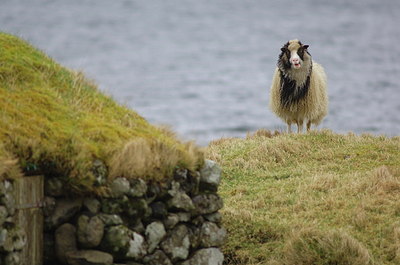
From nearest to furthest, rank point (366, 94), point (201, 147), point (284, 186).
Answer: point (201, 147) → point (284, 186) → point (366, 94)

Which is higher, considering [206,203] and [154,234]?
[206,203]

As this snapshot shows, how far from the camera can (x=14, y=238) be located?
1137cm

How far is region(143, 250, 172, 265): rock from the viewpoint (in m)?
12.4

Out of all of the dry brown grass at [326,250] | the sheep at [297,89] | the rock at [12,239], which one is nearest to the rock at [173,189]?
the rock at [12,239]

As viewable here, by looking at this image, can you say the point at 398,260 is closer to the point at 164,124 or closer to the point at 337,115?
the point at 164,124

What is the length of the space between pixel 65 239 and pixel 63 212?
35 centimetres

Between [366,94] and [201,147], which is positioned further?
[366,94]

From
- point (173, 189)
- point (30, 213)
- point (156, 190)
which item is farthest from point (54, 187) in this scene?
point (173, 189)

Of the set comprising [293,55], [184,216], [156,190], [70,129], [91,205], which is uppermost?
[293,55]

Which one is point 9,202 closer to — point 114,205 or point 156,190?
point 114,205

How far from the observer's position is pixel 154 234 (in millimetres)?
12422

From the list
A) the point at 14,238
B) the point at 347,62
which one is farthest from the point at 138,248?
the point at 347,62

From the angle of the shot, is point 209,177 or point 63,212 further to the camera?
point 209,177

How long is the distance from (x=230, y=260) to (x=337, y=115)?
95217 millimetres
